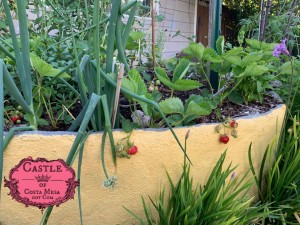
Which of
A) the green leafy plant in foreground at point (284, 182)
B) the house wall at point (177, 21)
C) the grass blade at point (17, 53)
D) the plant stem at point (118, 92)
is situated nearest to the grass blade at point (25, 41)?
the grass blade at point (17, 53)

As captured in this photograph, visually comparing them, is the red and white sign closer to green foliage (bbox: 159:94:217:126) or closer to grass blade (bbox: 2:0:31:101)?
grass blade (bbox: 2:0:31:101)

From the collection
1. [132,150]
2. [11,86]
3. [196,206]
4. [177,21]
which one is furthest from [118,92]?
[177,21]

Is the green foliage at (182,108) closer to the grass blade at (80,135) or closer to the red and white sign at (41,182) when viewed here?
the grass blade at (80,135)

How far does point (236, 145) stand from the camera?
4.95 ft

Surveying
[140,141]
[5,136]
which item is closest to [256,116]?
[140,141]

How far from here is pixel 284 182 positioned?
1.59 meters

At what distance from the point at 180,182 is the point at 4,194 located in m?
0.64

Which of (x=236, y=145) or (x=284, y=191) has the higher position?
(x=236, y=145)

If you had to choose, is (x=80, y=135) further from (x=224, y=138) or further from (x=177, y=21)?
(x=177, y=21)

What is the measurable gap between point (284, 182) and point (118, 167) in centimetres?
77

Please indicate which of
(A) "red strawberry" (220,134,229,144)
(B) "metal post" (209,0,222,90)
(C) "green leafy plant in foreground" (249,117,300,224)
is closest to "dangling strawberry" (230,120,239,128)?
(A) "red strawberry" (220,134,229,144)

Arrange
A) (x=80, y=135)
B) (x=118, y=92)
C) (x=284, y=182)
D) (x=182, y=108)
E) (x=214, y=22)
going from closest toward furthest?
(x=80, y=135) → (x=118, y=92) → (x=182, y=108) → (x=284, y=182) → (x=214, y=22)

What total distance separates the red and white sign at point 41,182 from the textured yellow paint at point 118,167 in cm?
15

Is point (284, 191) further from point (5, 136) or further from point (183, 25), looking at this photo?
point (183, 25)
